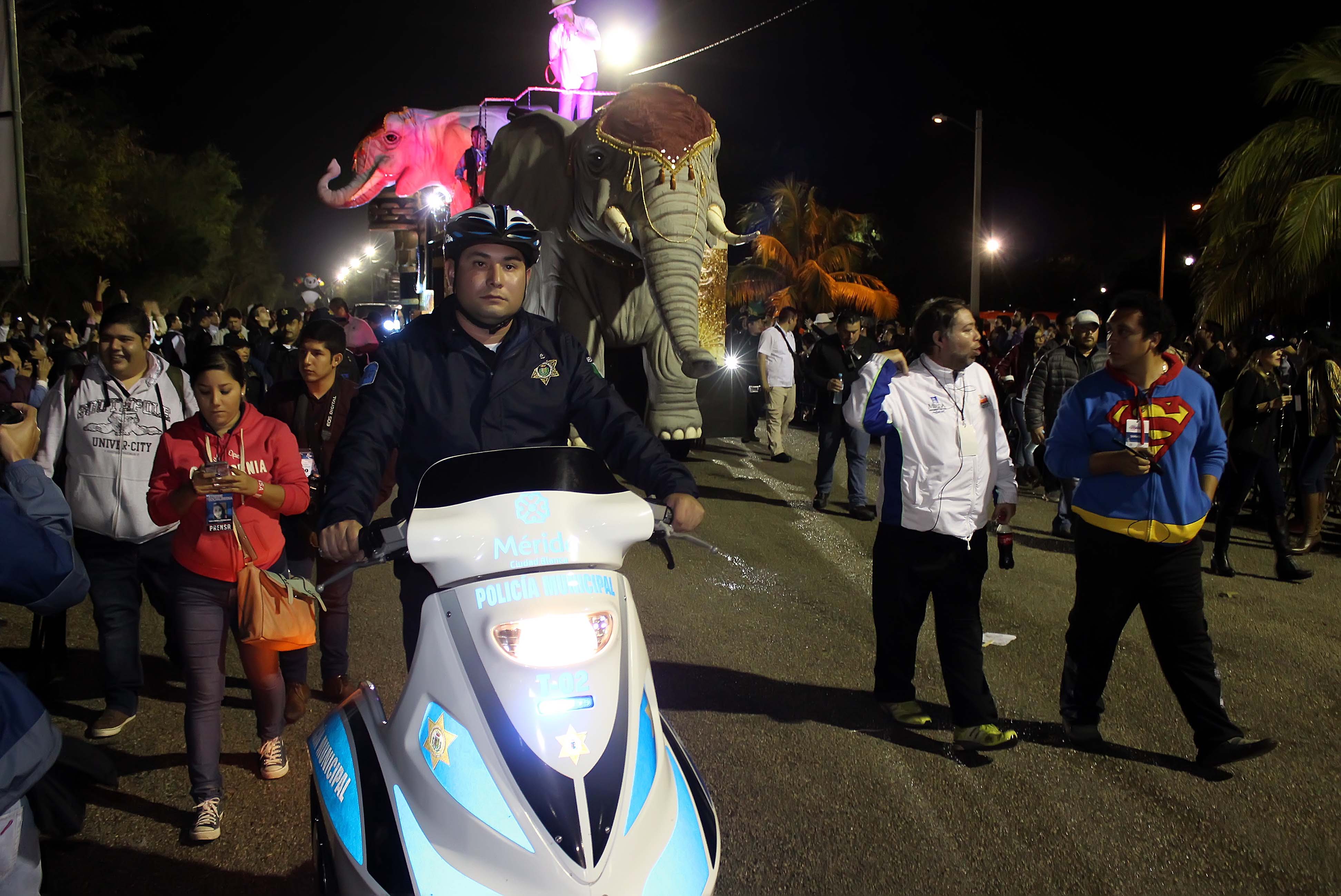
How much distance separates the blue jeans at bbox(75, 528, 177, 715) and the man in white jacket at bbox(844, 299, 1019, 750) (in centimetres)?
309

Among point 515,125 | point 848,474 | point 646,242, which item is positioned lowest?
point 848,474

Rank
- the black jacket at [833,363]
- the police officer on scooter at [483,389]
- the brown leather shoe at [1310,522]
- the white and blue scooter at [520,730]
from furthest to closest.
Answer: the black jacket at [833,363]
the brown leather shoe at [1310,522]
the police officer on scooter at [483,389]
the white and blue scooter at [520,730]

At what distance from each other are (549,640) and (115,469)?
314 centimetres

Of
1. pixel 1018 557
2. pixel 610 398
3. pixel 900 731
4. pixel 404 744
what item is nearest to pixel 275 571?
pixel 610 398

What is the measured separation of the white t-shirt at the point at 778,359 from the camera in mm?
12281

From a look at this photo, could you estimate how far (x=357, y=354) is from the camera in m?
10.2

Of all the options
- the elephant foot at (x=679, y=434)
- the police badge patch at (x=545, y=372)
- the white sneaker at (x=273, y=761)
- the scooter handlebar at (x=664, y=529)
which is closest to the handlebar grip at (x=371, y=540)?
the scooter handlebar at (x=664, y=529)

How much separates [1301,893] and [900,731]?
5.16ft

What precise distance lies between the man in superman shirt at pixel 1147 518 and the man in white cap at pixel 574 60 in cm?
819

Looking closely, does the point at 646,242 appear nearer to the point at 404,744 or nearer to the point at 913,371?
the point at 913,371

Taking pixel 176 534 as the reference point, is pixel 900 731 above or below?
below

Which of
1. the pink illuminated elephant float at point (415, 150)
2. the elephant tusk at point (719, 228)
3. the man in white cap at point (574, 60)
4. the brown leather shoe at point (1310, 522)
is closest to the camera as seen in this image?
the brown leather shoe at point (1310, 522)

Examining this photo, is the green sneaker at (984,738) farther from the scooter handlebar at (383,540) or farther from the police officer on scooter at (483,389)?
the scooter handlebar at (383,540)

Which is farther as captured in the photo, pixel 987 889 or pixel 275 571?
pixel 275 571
